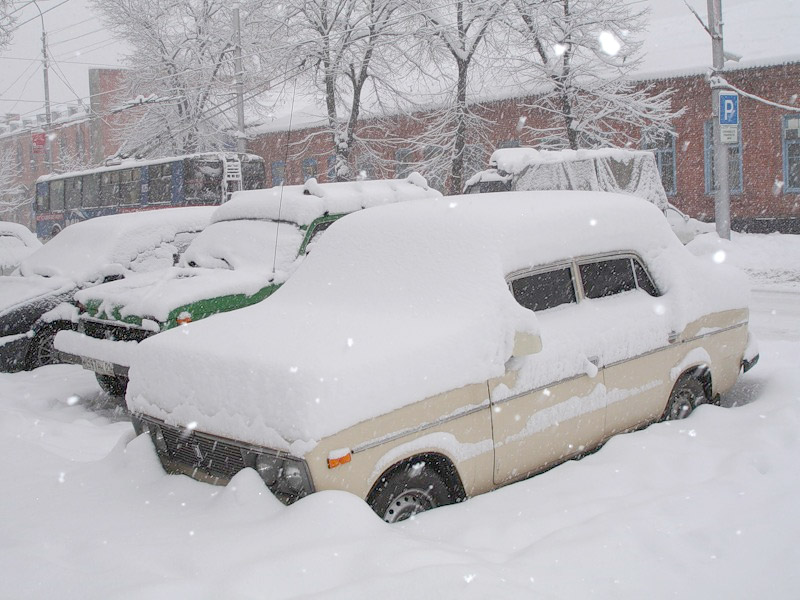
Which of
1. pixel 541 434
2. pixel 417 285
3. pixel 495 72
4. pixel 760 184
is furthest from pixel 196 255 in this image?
pixel 760 184

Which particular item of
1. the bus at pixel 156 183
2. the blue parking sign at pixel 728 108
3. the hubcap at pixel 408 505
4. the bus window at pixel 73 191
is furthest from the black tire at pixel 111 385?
the bus window at pixel 73 191

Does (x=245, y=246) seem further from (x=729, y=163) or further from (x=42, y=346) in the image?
(x=729, y=163)

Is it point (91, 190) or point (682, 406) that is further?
point (91, 190)

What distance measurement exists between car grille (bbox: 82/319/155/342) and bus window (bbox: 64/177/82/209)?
77.8 feet

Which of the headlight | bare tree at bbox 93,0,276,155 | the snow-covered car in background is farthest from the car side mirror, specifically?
bare tree at bbox 93,0,276,155

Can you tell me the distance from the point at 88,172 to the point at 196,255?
2269cm

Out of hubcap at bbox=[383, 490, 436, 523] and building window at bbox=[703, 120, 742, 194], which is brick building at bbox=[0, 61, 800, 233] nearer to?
building window at bbox=[703, 120, 742, 194]

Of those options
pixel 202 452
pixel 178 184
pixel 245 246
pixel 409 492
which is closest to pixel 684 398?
pixel 409 492

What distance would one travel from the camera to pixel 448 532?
3490 millimetres

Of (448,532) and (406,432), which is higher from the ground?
(406,432)

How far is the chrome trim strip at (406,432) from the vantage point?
340cm

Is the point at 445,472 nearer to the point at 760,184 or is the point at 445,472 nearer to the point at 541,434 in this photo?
the point at 541,434

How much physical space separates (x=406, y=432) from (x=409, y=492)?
348 millimetres

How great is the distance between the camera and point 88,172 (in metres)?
28.4
